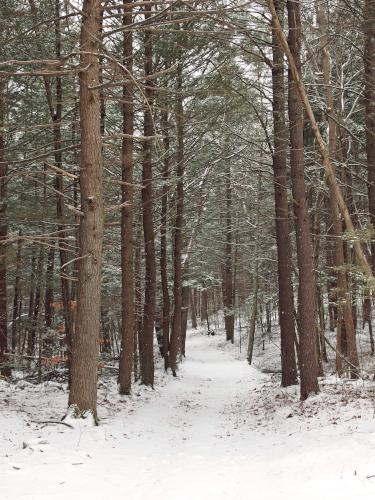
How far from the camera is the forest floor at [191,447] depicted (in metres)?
4.96

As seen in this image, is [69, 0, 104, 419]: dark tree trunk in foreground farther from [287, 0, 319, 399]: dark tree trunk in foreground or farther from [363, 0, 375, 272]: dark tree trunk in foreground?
[363, 0, 375, 272]: dark tree trunk in foreground

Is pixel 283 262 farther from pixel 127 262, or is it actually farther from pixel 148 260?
pixel 148 260

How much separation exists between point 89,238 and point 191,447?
3.86 meters

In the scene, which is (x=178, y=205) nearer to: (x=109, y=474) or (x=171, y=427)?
(x=171, y=427)

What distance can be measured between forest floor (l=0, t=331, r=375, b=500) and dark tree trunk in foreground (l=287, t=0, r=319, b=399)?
549 mm

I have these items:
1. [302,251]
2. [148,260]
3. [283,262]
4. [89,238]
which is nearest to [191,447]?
[89,238]

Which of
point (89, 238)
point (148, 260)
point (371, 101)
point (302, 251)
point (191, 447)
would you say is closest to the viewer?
point (89, 238)

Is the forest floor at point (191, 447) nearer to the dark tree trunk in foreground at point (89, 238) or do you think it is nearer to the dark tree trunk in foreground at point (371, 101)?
the dark tree trunk in foreground at point (89, 238)

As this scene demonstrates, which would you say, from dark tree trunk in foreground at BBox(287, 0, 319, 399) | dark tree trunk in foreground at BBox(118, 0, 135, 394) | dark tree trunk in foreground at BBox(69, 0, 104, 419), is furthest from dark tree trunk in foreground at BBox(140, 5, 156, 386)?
dark tree trunk in foreground at BBox(69, 0, 104, 419)

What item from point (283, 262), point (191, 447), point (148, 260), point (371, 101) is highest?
point (371, 101)

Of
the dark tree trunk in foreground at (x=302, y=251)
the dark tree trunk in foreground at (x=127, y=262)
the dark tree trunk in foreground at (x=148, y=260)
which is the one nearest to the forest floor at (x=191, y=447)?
the dark tree trunk in foreground at (x=302, y=251)

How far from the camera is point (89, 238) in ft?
25.7

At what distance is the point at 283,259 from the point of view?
12.4 metres

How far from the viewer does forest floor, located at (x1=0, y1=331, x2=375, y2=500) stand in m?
4.96
